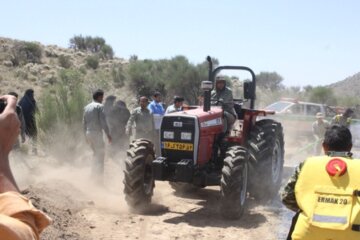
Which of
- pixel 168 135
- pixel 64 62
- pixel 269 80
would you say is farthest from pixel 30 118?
pixel 269 80

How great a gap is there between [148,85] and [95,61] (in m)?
7.91

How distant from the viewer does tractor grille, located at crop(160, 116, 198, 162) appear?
300 inches

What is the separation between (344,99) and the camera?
37.8 metres

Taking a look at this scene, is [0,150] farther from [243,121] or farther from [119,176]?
[119,176]

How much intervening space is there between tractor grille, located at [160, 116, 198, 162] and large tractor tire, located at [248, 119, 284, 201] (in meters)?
1.16

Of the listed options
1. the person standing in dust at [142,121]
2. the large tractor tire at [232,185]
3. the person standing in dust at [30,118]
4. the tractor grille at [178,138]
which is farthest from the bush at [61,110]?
the large tractor tire at [232,185]

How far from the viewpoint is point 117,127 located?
11812 mm

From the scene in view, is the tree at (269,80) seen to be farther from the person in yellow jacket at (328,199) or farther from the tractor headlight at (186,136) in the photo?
the person in yellow jacket at (328,199)

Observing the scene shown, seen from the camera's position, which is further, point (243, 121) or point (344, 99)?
point (344, 99)

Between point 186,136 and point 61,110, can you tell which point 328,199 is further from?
point 61,110

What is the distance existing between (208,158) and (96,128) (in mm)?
2460

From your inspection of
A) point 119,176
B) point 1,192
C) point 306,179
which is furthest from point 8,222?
point 119,176

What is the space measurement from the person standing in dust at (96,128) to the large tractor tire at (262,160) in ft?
9.20

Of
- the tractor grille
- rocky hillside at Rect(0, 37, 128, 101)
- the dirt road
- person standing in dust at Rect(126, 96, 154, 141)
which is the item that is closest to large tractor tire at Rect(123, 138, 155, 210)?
the dirt road
